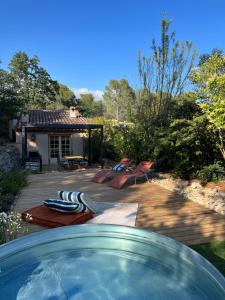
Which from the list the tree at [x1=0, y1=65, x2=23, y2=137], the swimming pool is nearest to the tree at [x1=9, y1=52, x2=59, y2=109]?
the tree at [x1=0, y1=65, x2=23, y2=137]

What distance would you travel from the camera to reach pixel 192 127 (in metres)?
10.1

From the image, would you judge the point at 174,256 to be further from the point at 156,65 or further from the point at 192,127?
the point at 156,65

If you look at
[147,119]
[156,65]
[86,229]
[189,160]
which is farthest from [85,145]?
[86,229]

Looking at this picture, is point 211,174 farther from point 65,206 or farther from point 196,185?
point 65,206

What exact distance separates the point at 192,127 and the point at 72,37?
1442cm

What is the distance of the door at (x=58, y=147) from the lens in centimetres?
2027

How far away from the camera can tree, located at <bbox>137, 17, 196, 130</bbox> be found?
13.4 meters

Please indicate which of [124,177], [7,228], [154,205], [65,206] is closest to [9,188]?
[65,206]

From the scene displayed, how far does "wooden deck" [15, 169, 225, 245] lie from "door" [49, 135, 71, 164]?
8.07 meters

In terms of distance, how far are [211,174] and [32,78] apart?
42.0 meters

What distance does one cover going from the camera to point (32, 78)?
46438 millimetres

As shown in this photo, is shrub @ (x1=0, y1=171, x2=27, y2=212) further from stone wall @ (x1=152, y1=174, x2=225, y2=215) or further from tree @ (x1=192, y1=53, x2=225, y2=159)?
tree @ (x1=192, y1=53, x2=225, y2=159)

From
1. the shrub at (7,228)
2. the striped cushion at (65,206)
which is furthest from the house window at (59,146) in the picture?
the shrub at (7,228)

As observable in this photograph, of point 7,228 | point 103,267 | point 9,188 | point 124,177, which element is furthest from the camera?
point 124,177
